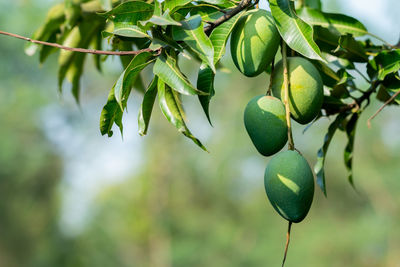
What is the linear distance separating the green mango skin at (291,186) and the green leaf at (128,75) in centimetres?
24

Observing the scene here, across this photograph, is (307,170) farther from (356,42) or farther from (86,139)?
(86,139)

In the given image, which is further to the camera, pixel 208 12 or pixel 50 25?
pixel 50 25

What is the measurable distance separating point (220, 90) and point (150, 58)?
10.7 metres

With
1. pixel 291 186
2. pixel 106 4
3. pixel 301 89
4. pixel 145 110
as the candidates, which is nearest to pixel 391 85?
pixel 301 89

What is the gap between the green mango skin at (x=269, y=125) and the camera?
0.72 metres

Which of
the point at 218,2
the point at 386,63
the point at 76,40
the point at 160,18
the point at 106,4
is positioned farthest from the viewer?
the point at 76,40

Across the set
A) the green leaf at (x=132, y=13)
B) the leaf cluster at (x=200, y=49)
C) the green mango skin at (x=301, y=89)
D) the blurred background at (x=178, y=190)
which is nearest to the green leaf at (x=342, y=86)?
the leaf cluster at (x=200, y=49)

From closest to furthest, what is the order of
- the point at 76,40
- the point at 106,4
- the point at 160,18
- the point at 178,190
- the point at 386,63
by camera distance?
the point at 160,18
the point at 386,63
the point at 106,4
the point at 76,40
the point at 178,190

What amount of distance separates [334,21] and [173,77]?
1.64 feet

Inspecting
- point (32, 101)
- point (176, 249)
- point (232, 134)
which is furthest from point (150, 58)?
point (32, 101)

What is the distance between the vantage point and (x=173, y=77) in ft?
2.24

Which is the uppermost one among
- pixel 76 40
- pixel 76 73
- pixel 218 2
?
pixel 218 2

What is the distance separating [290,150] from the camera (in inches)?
28.5

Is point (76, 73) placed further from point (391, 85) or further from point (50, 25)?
point (391, 85)
